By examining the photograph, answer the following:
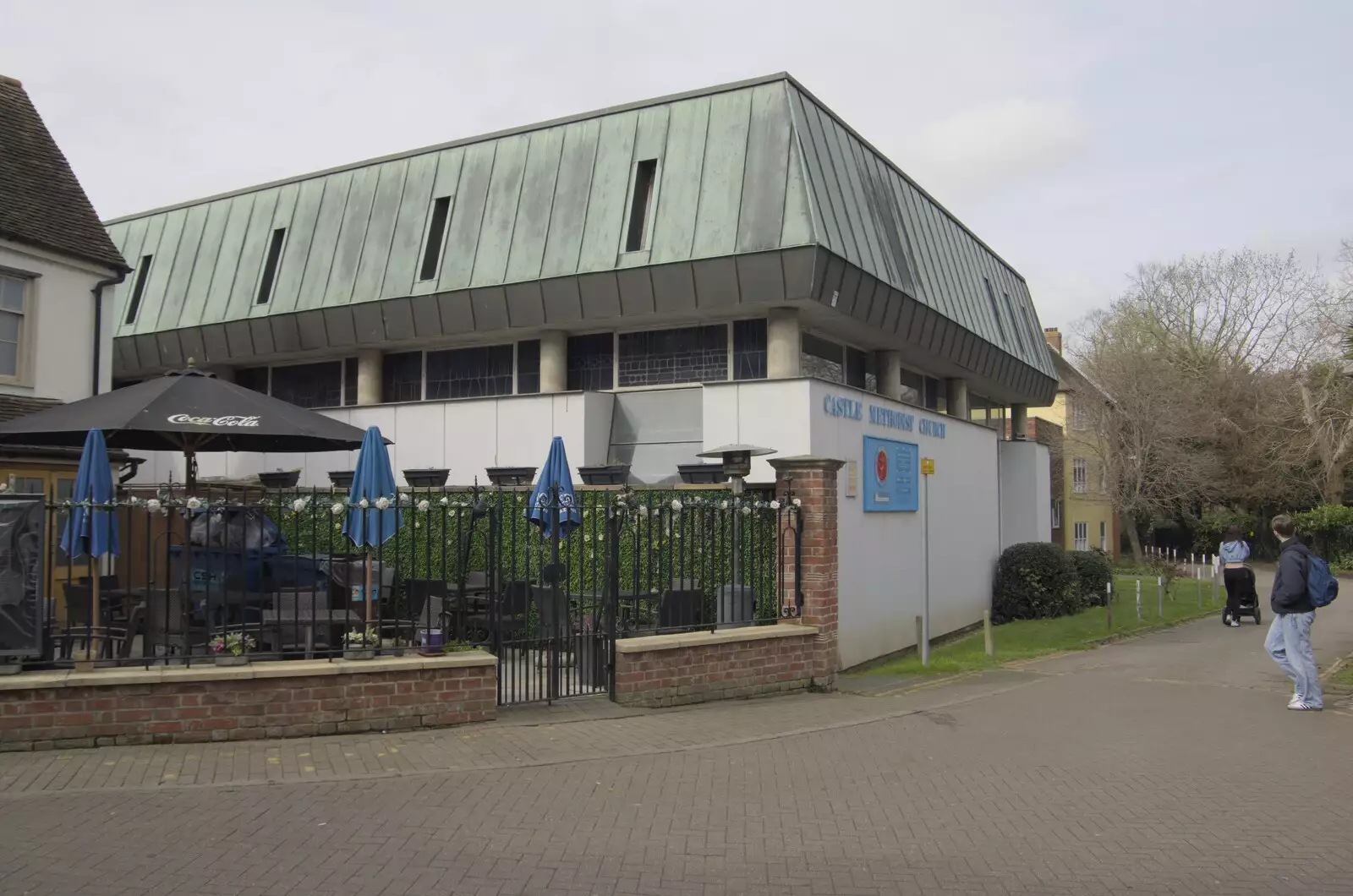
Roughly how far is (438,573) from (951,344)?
10577mm

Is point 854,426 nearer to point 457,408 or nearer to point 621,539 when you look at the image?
point 621,539

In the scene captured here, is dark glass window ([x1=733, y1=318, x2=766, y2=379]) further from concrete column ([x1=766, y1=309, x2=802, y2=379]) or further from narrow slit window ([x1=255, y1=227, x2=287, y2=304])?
narrow slit window ([x1=255, y1=227, x2=287, y2=304])

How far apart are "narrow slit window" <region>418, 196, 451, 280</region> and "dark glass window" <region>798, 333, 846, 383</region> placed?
20.5 ft

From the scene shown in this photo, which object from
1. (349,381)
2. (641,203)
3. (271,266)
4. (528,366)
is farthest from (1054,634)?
(271,266)

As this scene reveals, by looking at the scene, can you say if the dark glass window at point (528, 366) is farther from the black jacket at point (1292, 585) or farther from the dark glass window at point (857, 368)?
Answer: the black jacket at point (1292, 585)

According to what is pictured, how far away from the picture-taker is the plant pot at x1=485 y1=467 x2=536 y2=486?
49.5 ft

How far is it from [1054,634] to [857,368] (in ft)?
18.2

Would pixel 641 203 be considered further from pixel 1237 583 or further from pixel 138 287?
pixel 1237 583

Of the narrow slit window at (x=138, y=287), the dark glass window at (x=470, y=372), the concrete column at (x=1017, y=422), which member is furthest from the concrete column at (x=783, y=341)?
the concrete column at (x=1017, y=422)

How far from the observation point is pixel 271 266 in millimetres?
18891

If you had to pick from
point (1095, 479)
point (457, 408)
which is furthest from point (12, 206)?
point (1095, 479)

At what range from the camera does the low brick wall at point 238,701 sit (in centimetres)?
712

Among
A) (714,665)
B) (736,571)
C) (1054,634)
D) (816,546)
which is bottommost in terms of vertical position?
(1054,634)

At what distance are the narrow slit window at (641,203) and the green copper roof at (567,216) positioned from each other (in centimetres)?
12
